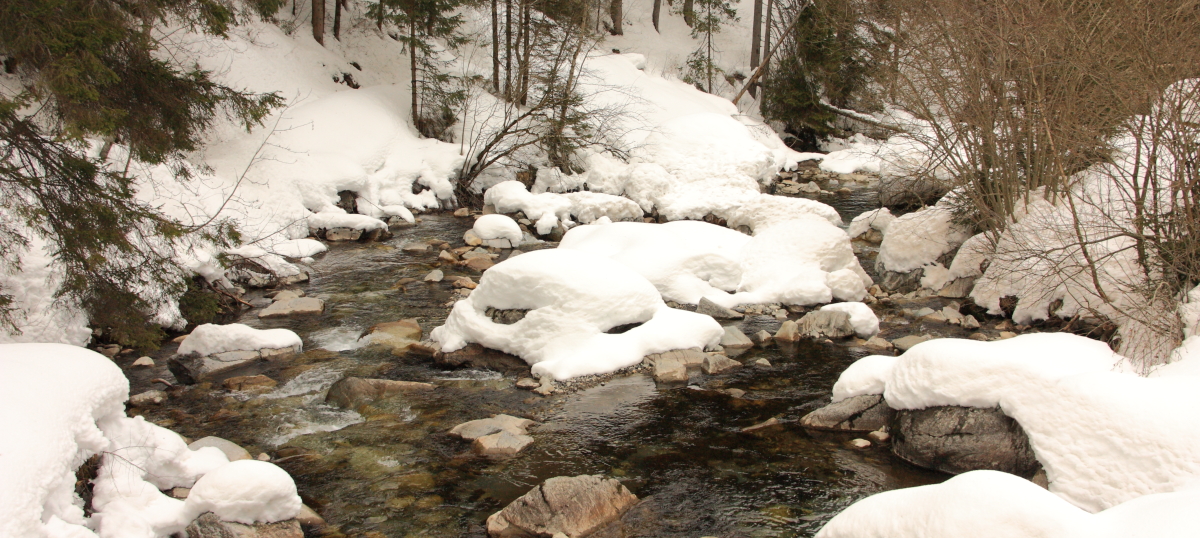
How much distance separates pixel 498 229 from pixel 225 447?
861cm

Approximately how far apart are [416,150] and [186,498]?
46.8 ft

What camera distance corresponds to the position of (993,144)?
33.2ft

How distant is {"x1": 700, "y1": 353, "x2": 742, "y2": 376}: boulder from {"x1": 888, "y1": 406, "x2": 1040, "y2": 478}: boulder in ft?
7.37

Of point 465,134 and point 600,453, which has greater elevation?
point 465,134

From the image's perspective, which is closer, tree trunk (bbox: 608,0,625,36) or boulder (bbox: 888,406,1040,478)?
boulder (bbox: 888,406,1040,478)

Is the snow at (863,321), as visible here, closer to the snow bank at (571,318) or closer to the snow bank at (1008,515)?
the snow bank at (571,318)

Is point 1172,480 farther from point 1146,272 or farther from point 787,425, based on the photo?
point 1146,272

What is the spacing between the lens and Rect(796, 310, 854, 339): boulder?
918 cm

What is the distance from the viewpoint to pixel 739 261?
36.4 ft

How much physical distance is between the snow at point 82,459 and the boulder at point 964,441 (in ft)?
14.7

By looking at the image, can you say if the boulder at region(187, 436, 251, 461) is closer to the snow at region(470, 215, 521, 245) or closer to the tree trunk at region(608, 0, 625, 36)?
the snow at region(470, 215, 521, 245)

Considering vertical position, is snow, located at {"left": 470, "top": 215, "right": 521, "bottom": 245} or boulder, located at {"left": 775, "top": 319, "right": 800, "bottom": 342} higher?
boulder, located at {"left": 775, "top": 319, "right": 800, "bottom": 342}

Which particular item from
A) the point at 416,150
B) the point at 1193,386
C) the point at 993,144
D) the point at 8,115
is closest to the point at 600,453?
the point at 1193,386

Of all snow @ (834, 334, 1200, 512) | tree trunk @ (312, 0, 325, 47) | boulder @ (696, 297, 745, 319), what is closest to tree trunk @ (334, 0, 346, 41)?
tree trunk @ (312, 0, 325, 47)
